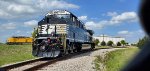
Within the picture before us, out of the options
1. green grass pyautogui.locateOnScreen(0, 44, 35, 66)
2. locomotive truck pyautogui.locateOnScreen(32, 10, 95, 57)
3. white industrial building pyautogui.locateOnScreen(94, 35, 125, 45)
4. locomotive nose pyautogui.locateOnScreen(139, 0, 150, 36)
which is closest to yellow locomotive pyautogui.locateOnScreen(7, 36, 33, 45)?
green grass pyautogui.locateOnScreen(0, 44, 35, 66)

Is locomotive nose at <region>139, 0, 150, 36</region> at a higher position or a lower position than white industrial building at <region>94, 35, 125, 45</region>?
lower

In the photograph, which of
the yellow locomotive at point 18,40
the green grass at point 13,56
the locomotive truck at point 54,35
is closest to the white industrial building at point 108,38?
the yellow locomotive at point 18,40

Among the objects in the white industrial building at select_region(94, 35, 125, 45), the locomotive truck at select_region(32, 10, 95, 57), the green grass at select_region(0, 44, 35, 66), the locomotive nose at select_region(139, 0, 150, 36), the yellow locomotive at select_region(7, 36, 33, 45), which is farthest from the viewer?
the white industrial building at select_region(94, 35, 125, 45)

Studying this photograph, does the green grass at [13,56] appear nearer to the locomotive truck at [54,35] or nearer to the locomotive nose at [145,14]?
the locomotive truck at [54,35]

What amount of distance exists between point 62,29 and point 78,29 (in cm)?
524

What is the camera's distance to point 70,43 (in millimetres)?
30375

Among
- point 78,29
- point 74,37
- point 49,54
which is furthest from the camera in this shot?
point 78,29

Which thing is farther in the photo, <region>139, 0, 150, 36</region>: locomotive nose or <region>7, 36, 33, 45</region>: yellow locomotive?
<region>7, 36, 33, 45</region>: yellow locomotive

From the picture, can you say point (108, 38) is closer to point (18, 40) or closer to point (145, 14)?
point (18, 40)

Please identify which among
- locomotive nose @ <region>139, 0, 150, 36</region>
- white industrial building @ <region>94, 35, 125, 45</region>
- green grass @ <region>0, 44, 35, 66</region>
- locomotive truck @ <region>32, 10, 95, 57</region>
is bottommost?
green grass @ <region>0, 44, 35, 66</region>

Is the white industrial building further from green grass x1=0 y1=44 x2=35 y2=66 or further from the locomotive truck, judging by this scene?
the locomotive truck

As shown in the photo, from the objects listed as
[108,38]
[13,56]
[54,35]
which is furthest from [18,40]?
[54,35]

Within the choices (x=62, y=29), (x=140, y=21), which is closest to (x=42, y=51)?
(x=62, y=29)

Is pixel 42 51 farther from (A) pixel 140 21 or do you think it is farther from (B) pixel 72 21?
(A) pixel 140 21
